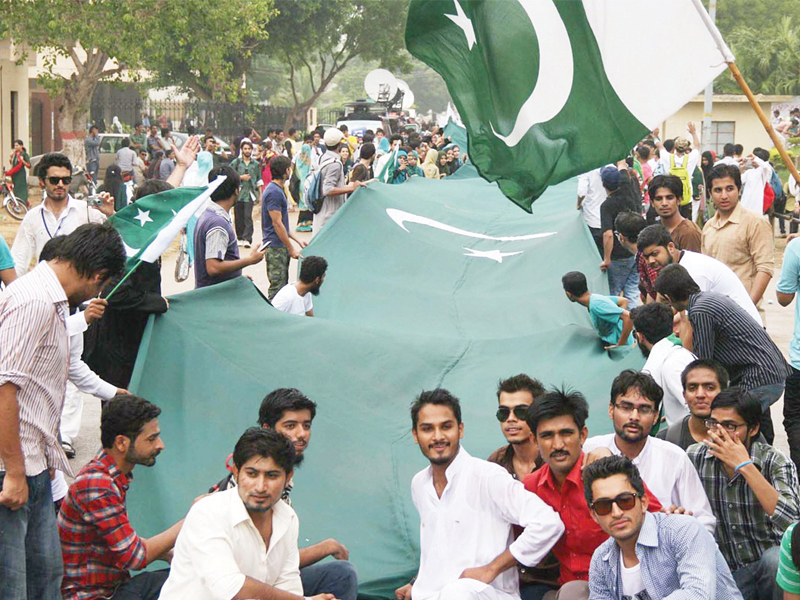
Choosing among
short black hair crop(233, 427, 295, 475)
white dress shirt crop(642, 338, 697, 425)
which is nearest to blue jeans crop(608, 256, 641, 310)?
white dress shirt crop(642, 338, 697, 425)

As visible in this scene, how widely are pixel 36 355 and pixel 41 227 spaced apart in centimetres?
323

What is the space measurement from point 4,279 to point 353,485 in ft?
7.69

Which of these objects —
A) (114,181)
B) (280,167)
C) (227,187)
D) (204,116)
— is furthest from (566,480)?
(204,116)

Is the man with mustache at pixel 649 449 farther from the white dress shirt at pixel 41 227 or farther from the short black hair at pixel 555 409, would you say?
the white dress shirt at pixel 41 227

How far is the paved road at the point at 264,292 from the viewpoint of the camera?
7371 millimetres

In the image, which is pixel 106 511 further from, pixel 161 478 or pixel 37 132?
pixel 37 132

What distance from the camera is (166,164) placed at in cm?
1925

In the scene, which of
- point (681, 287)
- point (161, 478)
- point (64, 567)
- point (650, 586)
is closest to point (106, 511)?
point (64, 567)

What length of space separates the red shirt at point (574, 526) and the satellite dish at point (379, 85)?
3422 cm

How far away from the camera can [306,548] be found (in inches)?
183

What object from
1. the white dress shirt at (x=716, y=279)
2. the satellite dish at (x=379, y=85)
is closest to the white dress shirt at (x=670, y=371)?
the white dress shirt at (x=716, y=279)

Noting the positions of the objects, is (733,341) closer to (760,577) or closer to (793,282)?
(793,282)

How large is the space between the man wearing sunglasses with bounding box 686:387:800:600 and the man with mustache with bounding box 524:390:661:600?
1.72 ft

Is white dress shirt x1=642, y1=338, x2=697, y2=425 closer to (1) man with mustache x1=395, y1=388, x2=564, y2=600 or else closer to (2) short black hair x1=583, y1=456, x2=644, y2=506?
(1) man with mustache x1=395, y1=388, x2=564, y2=600
